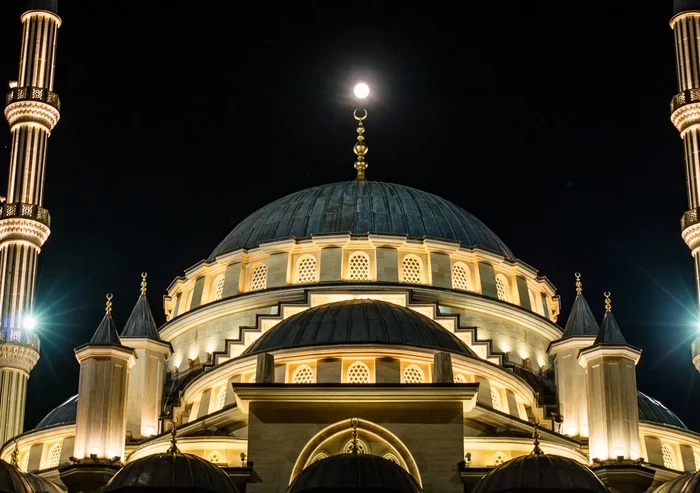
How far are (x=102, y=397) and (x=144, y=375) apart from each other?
364 cm

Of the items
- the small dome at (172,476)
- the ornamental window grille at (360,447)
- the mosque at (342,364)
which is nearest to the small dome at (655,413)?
the mosque at (342,364)

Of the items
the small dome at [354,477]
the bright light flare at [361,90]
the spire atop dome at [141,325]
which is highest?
the bright light flare at [361,90]

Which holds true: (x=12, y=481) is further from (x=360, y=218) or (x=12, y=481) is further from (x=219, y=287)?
(x=360, y=218)

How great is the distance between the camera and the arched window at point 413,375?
3036 centimetres

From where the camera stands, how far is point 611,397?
30.1 meters

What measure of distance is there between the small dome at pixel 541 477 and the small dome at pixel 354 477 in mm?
1333

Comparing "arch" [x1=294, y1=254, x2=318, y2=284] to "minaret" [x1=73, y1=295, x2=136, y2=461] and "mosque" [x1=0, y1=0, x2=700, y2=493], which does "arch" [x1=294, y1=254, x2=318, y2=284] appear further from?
"minaret" [x1=73, y1=295, x2=136, y2=461]

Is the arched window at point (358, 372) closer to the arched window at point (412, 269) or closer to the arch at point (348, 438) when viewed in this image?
the arch at point (348, 438)

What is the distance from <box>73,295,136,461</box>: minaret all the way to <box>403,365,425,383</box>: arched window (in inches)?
224

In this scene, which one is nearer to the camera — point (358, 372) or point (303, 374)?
point (358, 372)

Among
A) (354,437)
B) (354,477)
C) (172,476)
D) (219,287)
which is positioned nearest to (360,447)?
(354,437)

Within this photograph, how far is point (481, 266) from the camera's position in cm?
3928

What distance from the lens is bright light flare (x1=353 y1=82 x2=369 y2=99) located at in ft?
144

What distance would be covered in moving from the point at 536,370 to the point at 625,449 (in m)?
8.33
